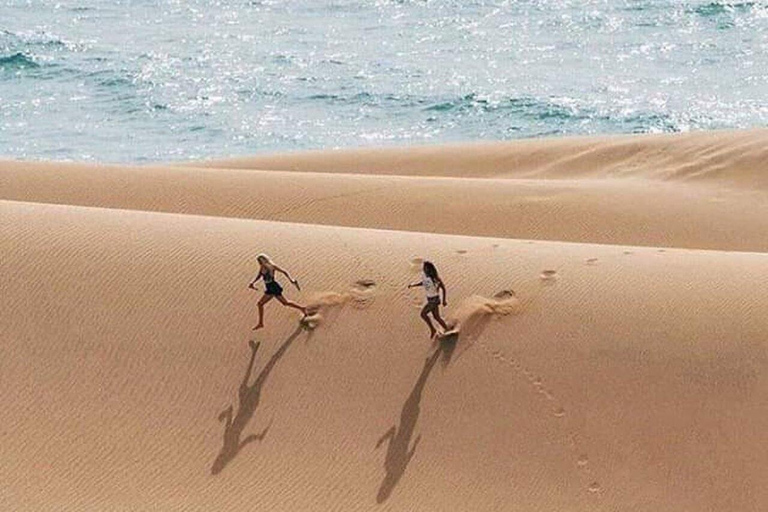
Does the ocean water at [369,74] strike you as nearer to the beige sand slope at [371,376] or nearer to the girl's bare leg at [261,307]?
the beige sand slope at [371,376]

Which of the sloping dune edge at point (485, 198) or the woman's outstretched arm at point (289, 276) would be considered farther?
the sloping dune edge at point (485, 198)

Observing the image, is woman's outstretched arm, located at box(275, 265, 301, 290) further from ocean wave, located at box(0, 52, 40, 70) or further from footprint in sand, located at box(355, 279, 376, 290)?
ocean wave, located at box(0, 52, 40, 70)

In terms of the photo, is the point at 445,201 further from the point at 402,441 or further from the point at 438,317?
the point at 402,441

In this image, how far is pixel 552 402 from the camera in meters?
9.26

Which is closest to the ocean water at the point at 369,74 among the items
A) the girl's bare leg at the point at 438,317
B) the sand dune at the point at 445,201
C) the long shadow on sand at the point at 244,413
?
the sand dune at the point at 445,201

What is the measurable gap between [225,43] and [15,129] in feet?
27.2

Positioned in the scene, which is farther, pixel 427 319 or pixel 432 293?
pixel 427 319

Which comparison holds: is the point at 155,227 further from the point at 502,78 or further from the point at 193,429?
the point at 502,78

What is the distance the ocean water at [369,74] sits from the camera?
2734 cm

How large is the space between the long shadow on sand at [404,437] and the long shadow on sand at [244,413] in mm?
962

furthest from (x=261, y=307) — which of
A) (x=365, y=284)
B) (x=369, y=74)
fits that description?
(x=369, y=74)

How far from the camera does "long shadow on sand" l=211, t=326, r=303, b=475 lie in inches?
353

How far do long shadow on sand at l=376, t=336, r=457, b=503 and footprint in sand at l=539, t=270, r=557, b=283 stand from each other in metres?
1.48

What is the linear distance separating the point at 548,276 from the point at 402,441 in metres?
2.67
